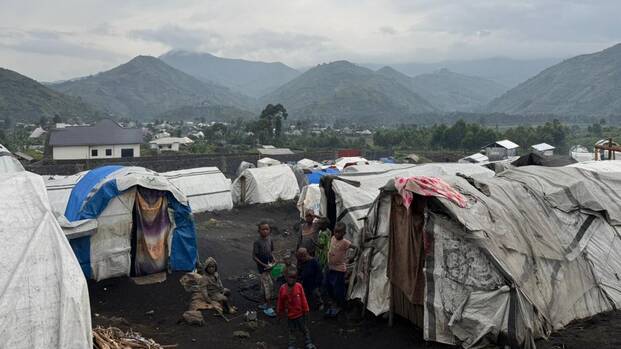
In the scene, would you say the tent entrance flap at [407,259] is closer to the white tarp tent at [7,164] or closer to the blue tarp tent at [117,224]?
the blue tarp tent at [117,224]

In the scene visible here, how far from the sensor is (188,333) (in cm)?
816

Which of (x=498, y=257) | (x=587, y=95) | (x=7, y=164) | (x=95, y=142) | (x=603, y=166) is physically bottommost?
(x=95, y=142)

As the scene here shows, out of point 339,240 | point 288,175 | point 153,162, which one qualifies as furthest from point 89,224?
point 153,162

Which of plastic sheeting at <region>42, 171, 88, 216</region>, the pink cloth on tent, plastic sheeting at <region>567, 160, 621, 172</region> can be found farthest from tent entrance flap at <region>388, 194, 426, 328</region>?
plastic sheeting at <region>42, 171, 88, 216</region>

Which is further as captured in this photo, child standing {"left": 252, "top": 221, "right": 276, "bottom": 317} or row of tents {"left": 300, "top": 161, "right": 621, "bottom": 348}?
child standing {"left": 252, "top": 221, "right": 276, "bottom": 317}

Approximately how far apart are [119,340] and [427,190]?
4375 mm

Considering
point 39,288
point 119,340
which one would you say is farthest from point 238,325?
point 39,288

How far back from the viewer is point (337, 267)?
8688mm

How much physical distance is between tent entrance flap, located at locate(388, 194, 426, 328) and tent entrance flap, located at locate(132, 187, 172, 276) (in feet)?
15.7

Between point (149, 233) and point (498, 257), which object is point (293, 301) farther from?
point (149, 233)

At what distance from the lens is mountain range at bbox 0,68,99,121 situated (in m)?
108

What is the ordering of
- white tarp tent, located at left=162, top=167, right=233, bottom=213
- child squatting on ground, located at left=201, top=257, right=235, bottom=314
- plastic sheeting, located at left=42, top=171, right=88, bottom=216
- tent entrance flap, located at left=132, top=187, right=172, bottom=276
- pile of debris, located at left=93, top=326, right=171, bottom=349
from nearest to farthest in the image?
pile of debris, located at left=93, top=326, right=171, bottom=349 < child squatting on ground, located at left=201, top=257, right=235, bottom=314 < tent entrance flap, located at left=132, top=187, right=172, bottom=276 < plastic sheeting, located at left=42, top=171, right=88, bottom=216 < white tarp tent, located at left=162, top=167, right=233, bottom=213

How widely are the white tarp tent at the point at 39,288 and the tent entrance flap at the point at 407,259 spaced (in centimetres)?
408

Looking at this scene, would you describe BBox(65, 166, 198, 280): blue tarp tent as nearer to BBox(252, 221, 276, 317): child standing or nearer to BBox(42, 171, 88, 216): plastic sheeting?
BBox(252, 221, 276, 317): child standing
